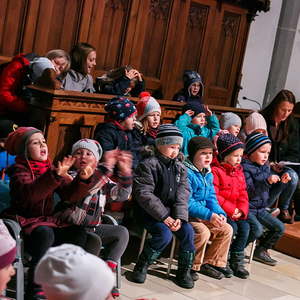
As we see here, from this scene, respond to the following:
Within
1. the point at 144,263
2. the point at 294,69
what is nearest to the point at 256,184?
the point at 144,263

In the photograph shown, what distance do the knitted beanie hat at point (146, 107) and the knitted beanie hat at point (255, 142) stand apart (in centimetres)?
108

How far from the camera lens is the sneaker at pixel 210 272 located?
684 centimetres

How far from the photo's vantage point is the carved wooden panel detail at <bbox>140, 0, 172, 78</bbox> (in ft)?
29.9

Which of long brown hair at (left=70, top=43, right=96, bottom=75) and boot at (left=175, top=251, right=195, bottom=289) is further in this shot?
long brown hair at (left=70, top=43, right=96, bottom=75)

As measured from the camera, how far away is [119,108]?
254 inches

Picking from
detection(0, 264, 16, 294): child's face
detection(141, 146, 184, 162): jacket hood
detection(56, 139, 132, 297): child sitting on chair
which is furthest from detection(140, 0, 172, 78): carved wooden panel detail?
detection(0, 264, 16, 294): child's face

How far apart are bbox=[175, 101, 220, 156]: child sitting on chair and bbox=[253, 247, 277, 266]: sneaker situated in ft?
3.93

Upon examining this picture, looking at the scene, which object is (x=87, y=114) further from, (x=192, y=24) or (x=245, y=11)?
(x=245, y=11)

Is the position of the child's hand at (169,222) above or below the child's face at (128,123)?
below

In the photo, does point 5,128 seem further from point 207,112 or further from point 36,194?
point 207,112

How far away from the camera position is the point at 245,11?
404 inches

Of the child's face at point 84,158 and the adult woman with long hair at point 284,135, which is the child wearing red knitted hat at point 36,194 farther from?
the adult woman with long hair at point 284,135

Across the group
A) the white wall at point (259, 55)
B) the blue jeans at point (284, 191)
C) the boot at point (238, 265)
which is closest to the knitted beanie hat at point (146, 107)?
the boot at point (238, 265)

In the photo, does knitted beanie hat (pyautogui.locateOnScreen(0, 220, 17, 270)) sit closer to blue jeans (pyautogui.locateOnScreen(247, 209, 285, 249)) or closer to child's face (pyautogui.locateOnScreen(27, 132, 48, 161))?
child's face (pyautogui.locateOnScreen(27, 132, 48, 161))
